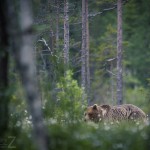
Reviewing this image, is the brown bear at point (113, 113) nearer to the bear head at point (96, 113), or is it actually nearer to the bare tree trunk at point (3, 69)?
the bear head at point (96, 113)

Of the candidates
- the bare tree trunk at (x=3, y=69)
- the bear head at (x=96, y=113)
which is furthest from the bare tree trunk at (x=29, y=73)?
the bear head at (x=96, y=113)

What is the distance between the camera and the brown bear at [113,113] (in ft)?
63.6

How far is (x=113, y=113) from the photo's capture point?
20.2m

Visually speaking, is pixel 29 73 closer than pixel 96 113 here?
Yes

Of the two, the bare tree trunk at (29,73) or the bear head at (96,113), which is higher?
the bare tree trunk at (29,73)

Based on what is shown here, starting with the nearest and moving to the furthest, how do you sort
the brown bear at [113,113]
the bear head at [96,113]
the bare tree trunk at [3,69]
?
the bare tree trunk at [3,69] < the bear head at [96,113] < the brown bear at [113,113]

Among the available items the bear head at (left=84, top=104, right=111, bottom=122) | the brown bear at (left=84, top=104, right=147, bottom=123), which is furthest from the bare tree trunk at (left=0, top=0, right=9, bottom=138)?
the brown bear at (left=84, top=104, right=147, bottom=123)

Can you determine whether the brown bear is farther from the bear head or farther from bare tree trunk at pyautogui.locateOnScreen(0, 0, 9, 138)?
bare tree trunk at pyautogui.locateOnScreen(0, 0, 9, 138)

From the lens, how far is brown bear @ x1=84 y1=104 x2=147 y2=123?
63.6 feet

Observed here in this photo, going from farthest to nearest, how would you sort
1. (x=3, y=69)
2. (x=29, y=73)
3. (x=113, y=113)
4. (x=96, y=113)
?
(x=113, y=113), (x=96, y=113), (x=3, y=69), (x=29, y=73)

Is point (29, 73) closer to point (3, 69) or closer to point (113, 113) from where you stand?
point (3, 69)

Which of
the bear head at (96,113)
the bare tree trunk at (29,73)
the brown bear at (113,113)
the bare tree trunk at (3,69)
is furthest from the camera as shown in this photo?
the brown bear at (113,113)

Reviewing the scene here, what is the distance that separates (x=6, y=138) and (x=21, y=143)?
32cm

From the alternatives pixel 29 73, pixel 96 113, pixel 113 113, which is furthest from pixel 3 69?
pixel 113 113
